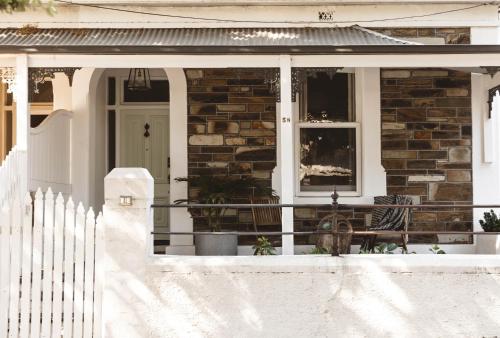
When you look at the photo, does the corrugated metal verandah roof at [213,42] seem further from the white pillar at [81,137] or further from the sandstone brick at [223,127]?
the sandstone brick at [223,127]

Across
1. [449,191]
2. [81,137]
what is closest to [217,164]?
[81,137]

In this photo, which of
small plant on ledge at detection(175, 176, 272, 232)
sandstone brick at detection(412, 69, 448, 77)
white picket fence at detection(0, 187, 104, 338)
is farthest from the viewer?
sandstone brick at detection(412, 69, 448, 77)

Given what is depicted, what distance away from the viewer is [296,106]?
9.30m

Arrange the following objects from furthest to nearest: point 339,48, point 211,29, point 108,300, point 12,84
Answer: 1. point 211,29
2. point 12,84
3. point 339,48
4. point 108,300

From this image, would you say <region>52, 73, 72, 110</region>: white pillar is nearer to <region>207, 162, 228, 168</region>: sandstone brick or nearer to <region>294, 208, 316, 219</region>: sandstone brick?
<region>207, 162, 228, 168</region>: sandstone brick

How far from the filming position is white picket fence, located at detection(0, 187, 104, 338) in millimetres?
5371

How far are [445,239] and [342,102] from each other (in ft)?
8.11

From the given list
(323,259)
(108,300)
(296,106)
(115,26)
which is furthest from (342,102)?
(108,300)

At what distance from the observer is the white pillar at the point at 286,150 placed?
23.5 feet

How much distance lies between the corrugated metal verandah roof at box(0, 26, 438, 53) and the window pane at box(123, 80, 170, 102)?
120cm

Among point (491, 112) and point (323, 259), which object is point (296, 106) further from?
point (323, 259)

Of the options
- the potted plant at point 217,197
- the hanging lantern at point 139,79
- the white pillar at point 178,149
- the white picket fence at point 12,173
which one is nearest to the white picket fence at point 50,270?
the white picket fence at point 12,173

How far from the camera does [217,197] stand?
8.36 metres

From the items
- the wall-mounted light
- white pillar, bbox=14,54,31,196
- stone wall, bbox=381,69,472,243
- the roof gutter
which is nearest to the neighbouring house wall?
stone wall, bbox=381,69,472,243
